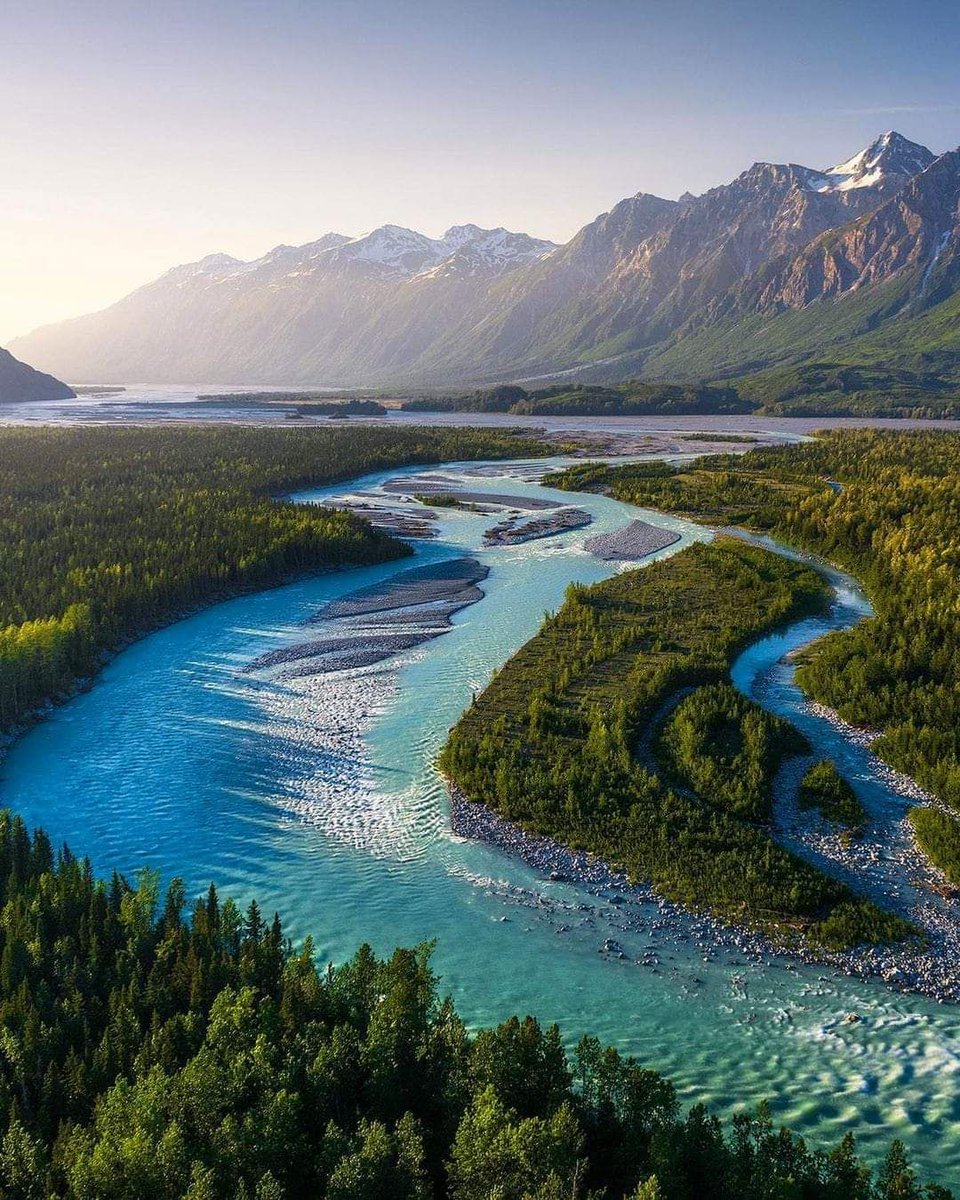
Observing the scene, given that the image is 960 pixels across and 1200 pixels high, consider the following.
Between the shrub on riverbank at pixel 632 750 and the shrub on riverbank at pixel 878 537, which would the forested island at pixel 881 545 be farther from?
the shrub on riverbank at pixel 632 750

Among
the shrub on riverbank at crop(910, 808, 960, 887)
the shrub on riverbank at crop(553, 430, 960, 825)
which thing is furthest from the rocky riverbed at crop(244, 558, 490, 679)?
the shrub on riverbank at crop(910, 808, 960, 887)

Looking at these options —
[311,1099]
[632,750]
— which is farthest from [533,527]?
[311,1099]

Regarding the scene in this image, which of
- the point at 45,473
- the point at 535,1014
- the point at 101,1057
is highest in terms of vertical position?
the point at 45,473

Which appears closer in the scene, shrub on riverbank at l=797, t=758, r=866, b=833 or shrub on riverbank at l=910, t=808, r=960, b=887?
shrub on riverbank at l=910, t=808, r=960, b=887

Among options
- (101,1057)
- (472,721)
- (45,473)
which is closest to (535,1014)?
(101,1057)

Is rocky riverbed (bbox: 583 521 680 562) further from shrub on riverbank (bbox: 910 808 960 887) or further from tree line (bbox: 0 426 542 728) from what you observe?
shrub on riverbank (bbox: 910 808 960 887)

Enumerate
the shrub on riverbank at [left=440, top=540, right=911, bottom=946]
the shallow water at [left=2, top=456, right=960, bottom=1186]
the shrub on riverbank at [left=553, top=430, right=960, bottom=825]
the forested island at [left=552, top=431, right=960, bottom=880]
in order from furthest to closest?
the shrub on riverbank at [left=553, top=430, right=960, bottom=825]
the forested island at [left=552, top=431, right=960, bottom=880]
the shrub on riverbank at [left=440, top=540, right=911, bottom=946]
the shallow water at [left=2, top=456, right=960, bottom=1186]

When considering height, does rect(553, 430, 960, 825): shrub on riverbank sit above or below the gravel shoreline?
above

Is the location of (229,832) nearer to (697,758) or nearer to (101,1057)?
(101,1057)
